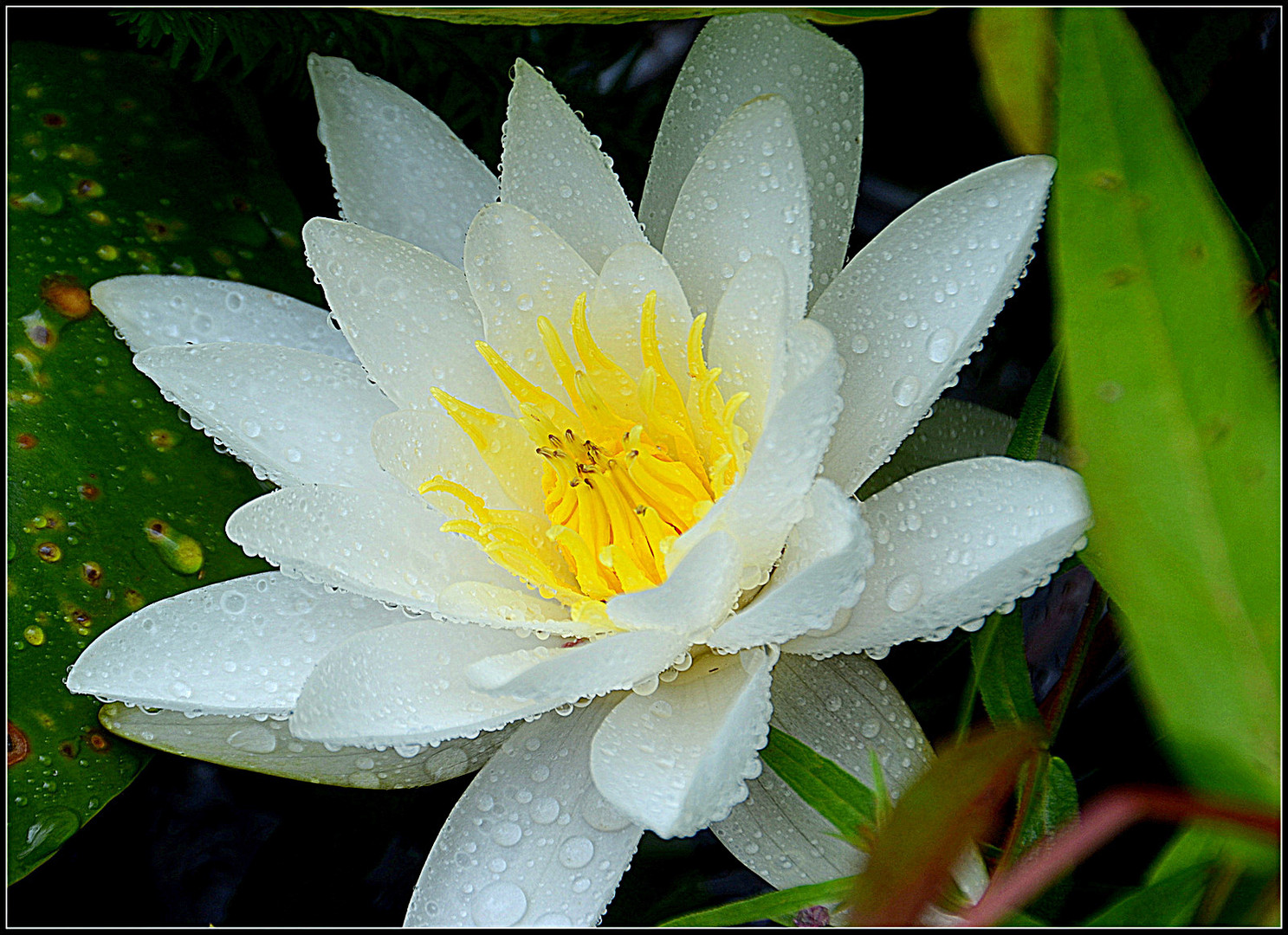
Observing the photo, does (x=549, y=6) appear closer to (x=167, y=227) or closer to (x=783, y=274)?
(x=783, y=274)

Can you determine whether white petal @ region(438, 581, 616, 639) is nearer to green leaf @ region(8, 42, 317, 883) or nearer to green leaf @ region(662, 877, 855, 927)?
green leaf @ region(662, 877, 855, 927)

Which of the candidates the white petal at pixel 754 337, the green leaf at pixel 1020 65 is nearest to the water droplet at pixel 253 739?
the white petal at pixel 754 337

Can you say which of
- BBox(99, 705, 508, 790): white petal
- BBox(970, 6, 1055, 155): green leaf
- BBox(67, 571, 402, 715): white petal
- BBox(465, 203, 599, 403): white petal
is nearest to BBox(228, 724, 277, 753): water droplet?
BBox(99, 705, 508, 790): white petal

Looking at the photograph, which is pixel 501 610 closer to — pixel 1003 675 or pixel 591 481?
pixel 591 481

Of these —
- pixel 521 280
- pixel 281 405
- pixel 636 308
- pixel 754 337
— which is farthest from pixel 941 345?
pixel 281 405

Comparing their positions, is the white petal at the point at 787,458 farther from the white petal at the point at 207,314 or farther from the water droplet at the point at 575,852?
the white petal at the point at 207,314

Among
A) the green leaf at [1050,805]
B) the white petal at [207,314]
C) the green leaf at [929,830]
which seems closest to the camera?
the green leaf at [929,830]

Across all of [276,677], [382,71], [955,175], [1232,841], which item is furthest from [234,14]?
[1232,841]
